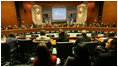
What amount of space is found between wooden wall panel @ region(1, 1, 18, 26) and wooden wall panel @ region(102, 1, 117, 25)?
10584 mm

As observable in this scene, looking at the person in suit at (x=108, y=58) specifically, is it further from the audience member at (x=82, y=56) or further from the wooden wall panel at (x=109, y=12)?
the wooden wall panel at (x=109, y=12)

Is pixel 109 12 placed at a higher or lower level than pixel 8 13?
higher

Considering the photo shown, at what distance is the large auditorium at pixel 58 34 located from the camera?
129cm

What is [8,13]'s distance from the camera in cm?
899

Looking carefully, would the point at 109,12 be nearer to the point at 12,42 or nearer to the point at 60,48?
the point at 60,48

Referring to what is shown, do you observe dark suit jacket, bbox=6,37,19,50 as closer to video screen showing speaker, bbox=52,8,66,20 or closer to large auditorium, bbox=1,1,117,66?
large auditorium, bbox=1,1,117,66

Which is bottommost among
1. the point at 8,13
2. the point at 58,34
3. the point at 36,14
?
the point at 58,34

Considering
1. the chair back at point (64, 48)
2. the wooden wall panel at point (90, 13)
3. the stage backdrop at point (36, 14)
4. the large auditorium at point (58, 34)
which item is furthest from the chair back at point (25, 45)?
the wooden wall panel at point (90, 13)

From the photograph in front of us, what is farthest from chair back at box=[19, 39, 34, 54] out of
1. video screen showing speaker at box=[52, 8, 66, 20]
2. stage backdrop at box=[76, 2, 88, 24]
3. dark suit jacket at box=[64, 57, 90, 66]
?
video screen showing speaker at box=[52, 8, 66, 20]

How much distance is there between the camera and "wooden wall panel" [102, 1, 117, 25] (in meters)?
8.98

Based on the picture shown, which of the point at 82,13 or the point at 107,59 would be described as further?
the point at 82,13

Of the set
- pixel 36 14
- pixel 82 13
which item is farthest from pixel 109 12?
pixel 36 14

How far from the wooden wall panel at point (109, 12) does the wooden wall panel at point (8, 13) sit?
1058cm

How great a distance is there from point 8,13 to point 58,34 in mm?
8391
